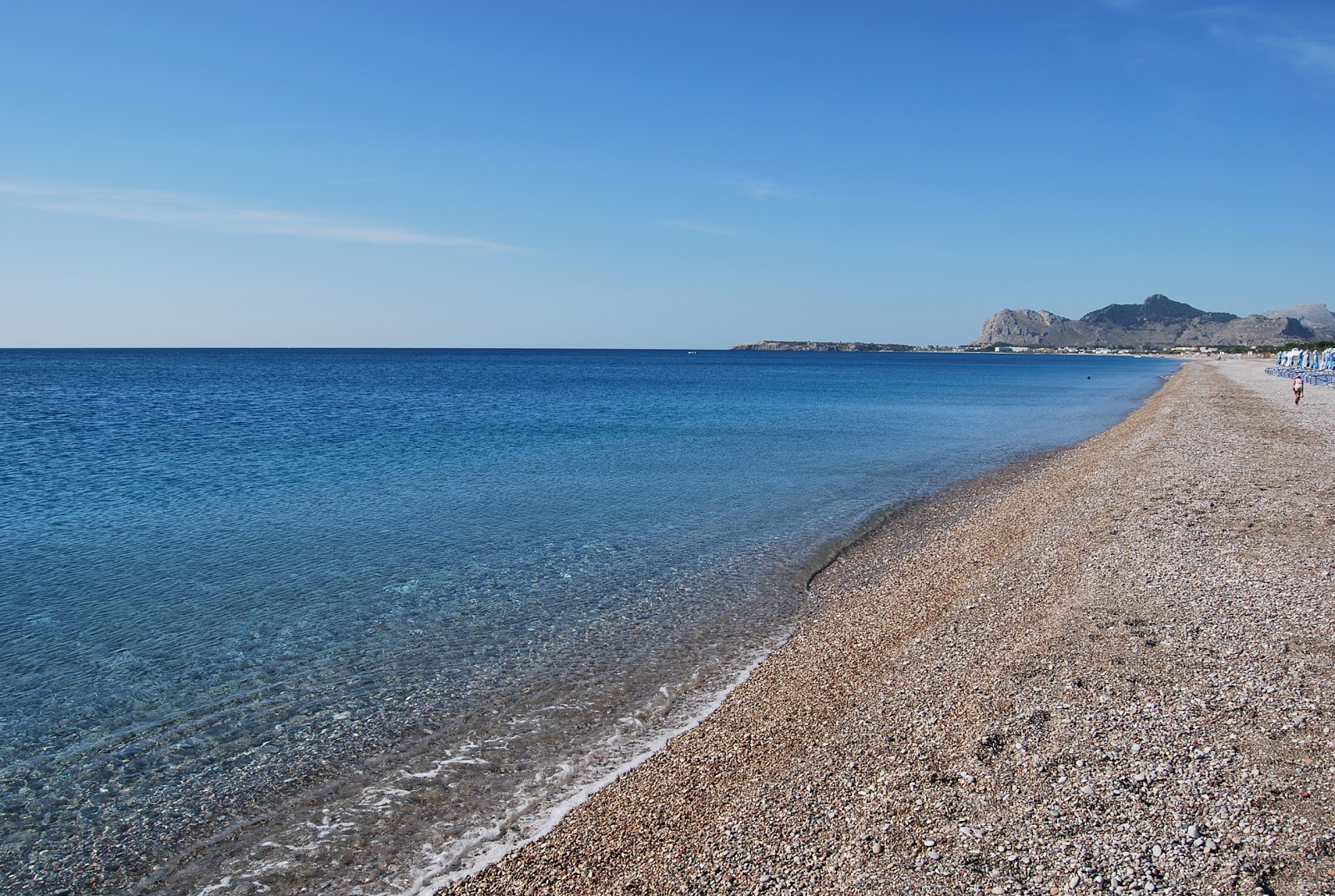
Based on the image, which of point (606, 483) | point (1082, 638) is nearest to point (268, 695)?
point (1082, 638)

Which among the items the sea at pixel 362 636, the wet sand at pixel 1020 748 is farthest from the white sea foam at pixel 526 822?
the wet sand at pixel 1020 748

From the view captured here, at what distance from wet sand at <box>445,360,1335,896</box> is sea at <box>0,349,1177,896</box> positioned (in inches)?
46.6

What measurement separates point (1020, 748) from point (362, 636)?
27.8 ft

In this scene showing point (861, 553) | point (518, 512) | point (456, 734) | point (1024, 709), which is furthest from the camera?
point (518, 512)

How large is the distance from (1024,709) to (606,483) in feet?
54.5

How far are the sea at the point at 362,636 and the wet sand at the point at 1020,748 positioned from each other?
1184 mm

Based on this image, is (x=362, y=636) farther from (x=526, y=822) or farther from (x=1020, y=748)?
(x=1020, y=748)

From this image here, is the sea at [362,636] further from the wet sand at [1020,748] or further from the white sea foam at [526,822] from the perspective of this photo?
the wet sand at [1020,748]

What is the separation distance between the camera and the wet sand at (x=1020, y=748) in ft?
17.2

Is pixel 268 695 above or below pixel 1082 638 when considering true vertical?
below

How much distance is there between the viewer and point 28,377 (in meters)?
90.7

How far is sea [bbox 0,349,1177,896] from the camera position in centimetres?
680

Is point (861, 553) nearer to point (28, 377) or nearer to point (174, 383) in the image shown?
point (174, 383)

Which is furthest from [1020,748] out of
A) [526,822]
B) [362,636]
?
[362,636]
